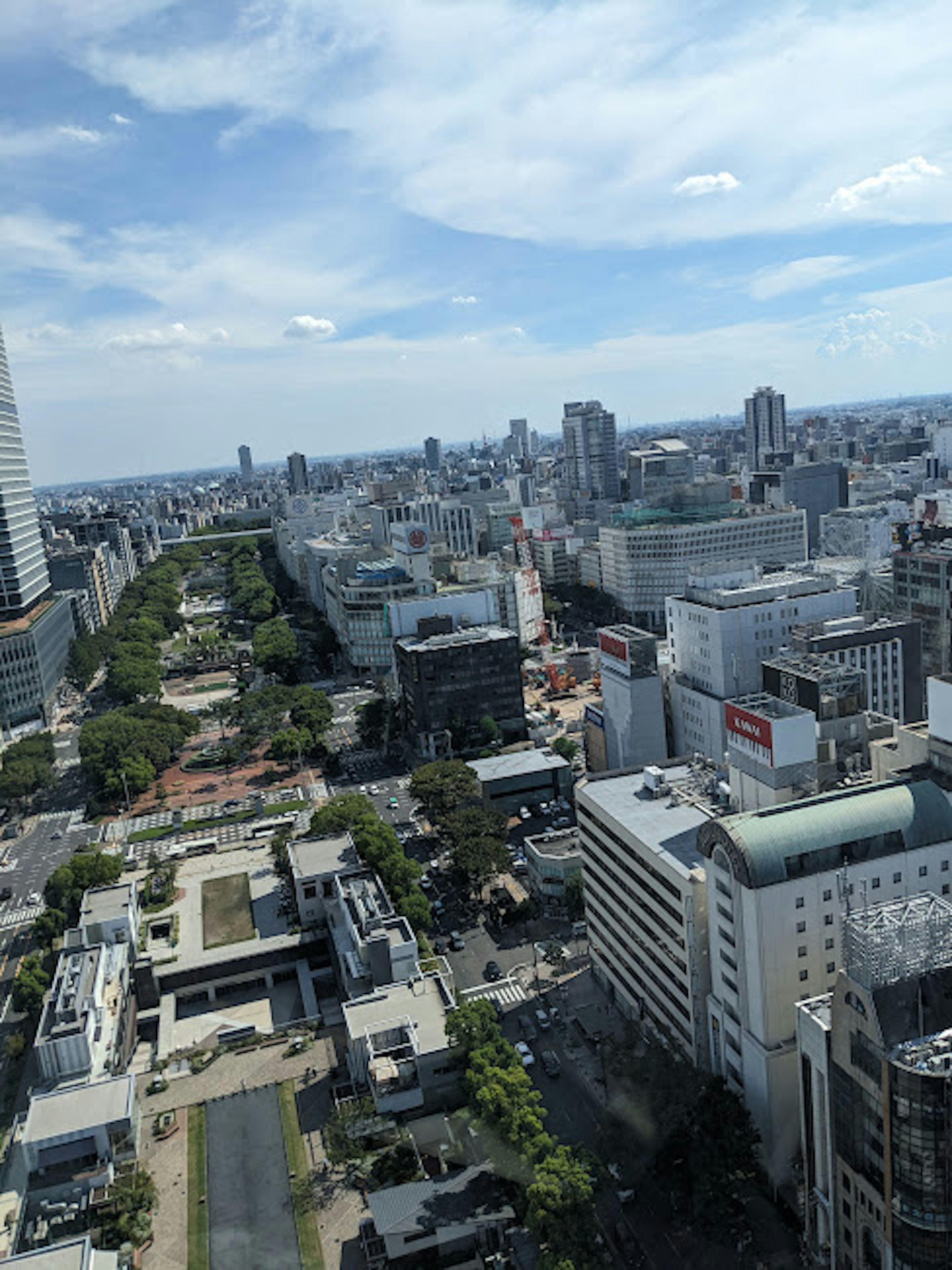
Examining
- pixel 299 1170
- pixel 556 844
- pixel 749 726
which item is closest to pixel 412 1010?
pixel 299 1170

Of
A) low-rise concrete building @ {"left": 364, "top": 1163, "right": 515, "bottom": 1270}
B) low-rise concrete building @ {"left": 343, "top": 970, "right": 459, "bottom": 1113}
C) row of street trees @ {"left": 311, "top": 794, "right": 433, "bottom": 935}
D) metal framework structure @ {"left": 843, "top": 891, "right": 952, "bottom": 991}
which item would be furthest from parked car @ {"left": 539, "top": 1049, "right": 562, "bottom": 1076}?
metal framework structure @ {"left": 843, "top": 891, "right": 952, "bottom": 991}

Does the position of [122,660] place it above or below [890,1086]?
below

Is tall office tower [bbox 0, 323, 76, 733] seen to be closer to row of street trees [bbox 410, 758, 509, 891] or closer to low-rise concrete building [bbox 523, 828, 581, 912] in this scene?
row of street trees [bbox 410, 758, 509, 891]

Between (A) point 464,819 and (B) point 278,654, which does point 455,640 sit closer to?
(A) point 464,819

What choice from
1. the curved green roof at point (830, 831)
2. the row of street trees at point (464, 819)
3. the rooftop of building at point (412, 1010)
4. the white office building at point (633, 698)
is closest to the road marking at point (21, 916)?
the row of street trees at point (464, 819)

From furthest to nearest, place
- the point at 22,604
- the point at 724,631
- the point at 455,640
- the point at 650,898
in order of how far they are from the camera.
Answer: the point at 22,604, the point at 455,640, the point at 724,631, the point at 650,898

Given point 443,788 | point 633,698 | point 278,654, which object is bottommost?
point 443,788
